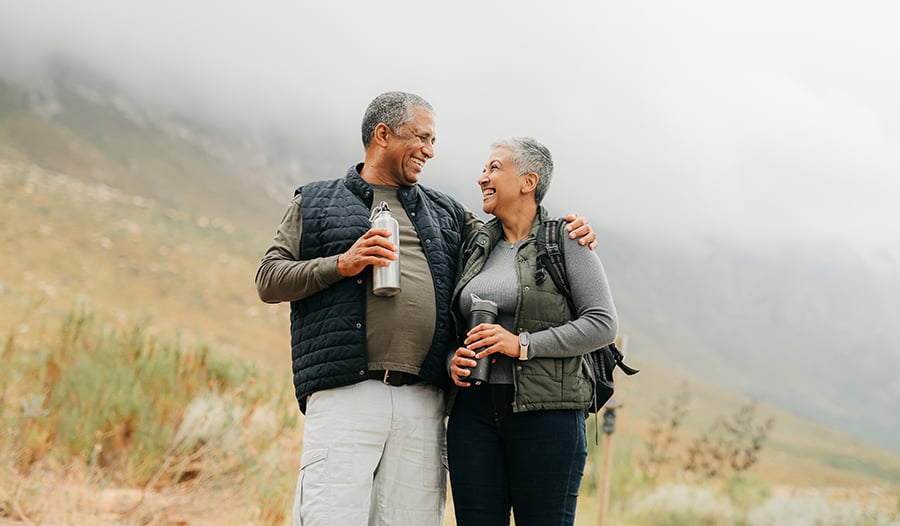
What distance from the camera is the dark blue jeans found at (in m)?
2.42

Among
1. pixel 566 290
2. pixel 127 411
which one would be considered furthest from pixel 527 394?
pixel 127 411

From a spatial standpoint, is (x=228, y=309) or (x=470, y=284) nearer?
(x=470, y=284)

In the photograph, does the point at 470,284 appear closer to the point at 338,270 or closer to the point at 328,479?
the point at 338,270

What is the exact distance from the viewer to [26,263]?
49.6ft

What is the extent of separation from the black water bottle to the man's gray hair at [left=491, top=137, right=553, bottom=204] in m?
0.46

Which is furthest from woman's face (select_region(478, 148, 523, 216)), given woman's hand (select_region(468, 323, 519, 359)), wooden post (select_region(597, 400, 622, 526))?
wooden post (select_region(597, 400, 622, 526))

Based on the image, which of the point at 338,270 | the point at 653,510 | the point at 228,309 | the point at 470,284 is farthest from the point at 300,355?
the point at 228,309

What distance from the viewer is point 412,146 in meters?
2.73

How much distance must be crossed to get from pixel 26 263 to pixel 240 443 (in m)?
11.5

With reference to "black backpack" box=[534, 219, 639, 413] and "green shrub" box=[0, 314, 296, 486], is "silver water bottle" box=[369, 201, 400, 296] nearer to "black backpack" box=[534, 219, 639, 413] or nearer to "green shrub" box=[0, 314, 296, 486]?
"black backpack" box=[534, 219, 639, 413]

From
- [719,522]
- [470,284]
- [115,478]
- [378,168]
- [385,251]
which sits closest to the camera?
[385,251]

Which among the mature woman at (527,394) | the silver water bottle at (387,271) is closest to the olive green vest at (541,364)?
the mature woman at (527,394)

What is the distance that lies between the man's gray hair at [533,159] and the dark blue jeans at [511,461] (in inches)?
27.6

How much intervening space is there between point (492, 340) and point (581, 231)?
0.47 metres
